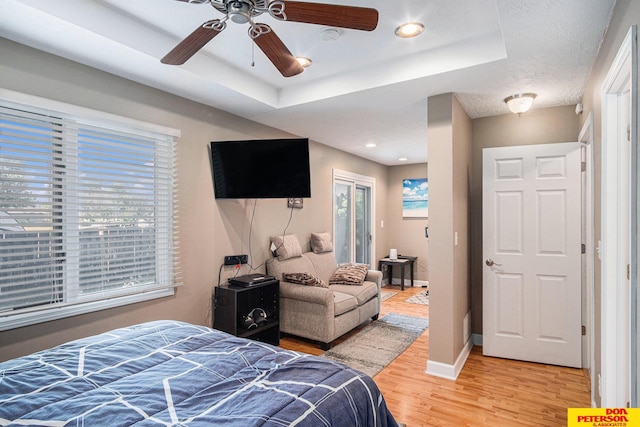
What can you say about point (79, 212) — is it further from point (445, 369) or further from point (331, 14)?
point (445, 369)

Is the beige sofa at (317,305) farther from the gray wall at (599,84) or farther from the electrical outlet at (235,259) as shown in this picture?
the gray wall at (599,84)

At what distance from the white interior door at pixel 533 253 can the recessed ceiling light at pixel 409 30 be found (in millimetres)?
1598

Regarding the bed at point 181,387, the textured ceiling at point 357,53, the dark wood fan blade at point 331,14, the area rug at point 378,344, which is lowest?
the area rug at point 378,344

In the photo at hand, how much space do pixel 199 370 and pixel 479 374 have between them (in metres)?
2.52

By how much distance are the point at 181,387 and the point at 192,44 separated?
1.55 m

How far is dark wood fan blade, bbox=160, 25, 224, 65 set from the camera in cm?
155

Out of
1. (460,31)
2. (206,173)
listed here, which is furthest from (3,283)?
(460,31)

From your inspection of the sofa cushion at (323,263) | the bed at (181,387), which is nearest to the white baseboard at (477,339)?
the sofa cushion at (323,263)

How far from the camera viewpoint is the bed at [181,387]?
3.67ft

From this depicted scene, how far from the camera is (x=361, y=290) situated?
412cm

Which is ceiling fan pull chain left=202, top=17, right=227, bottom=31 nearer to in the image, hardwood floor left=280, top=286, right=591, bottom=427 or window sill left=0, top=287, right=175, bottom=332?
window sill left=0, top=287, right=175, bottom=332

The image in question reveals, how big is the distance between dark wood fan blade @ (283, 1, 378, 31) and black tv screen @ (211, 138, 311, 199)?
5.04 feet

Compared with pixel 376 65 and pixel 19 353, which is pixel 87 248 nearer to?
pixel 19 353

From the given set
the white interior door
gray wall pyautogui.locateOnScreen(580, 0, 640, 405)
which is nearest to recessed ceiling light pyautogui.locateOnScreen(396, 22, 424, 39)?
gray wall pyautogui.locateOnScreen(580, 0, 640, 405)
